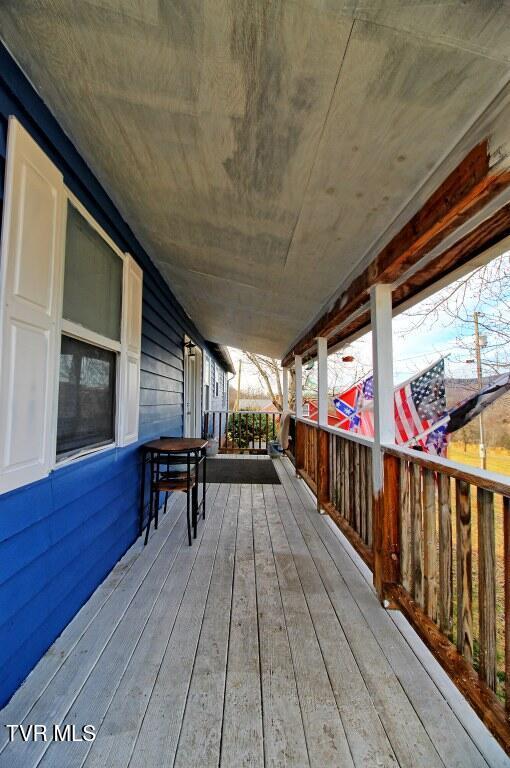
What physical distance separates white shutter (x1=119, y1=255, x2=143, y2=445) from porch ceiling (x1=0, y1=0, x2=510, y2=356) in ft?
2.07

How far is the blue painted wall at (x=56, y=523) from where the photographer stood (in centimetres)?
133

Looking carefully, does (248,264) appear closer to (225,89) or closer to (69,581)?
(225,89)

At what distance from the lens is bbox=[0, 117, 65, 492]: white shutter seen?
1.27 meters

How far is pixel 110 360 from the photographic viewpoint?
93.7 inches

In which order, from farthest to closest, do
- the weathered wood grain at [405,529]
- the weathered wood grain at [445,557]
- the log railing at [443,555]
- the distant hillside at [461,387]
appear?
the distant hillside at [461,387]
the weathered wood grain at [405,529]
the weathered wood grain at [445,557]
the log railing at [443,555]

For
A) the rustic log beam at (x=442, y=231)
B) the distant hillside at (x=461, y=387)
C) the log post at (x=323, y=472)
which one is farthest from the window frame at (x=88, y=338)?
the distant hillside at (x=461, y=387)

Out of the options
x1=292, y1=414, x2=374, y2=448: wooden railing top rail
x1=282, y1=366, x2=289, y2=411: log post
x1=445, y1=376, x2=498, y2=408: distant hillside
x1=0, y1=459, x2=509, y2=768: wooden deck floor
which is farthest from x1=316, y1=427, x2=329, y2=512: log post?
x1=282, y1=366, x2=289, y2=411: log post

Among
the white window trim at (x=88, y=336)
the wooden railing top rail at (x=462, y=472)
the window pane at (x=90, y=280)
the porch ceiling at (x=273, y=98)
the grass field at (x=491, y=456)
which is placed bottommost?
the grass field at (x=491, y=456)

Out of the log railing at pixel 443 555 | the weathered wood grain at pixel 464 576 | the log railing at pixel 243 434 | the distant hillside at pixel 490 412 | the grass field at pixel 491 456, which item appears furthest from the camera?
the log railing at pixel 243 434

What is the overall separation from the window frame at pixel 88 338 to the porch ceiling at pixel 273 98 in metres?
0.29

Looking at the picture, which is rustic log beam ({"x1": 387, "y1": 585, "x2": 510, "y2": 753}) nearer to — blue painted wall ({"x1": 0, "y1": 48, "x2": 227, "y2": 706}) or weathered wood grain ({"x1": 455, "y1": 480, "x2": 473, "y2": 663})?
weathered wood grain ({"x1": 455, "y1": 480, "x2": 473, "y2": 663})

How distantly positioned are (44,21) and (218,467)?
5528 mm

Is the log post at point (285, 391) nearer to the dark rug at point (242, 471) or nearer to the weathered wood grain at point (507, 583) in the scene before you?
the dark rug at point (242, 471)

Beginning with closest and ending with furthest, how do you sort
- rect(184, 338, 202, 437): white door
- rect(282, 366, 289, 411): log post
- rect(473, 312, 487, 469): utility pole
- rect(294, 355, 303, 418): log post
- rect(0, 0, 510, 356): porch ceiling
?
rect(0, 0, 510, 356): porch ceiling, rect(473, 312, 487, 469): utility pole, rect(294, 355, 303, 418): log post, rect(184, 338, 202, 437): white door, rect(282, 366, 289, 411): log post
